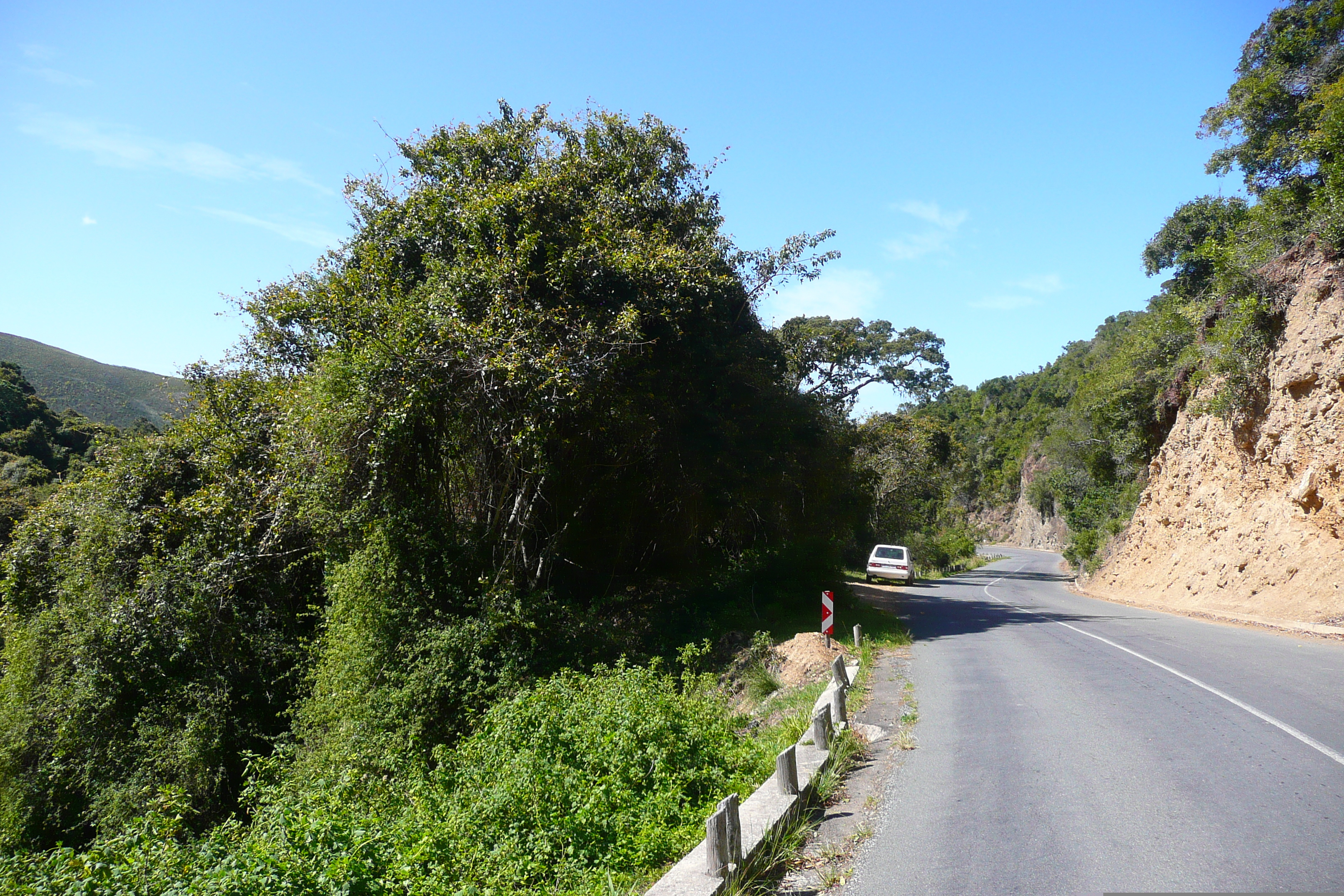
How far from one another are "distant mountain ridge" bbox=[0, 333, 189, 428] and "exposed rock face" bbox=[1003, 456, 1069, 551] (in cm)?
8597

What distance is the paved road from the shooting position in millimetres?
4926

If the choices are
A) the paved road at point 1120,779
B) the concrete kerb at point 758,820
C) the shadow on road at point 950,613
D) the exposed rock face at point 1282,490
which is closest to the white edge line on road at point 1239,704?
the paved road at point 1120,779

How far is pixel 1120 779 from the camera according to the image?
652 cm

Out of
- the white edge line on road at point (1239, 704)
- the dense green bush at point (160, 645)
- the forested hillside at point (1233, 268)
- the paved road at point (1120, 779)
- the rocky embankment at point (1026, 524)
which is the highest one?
the forested hillside at point (1233, 268)

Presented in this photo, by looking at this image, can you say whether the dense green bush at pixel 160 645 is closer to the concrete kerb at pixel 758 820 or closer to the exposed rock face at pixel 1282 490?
the concrete kerb at pixel 758 820

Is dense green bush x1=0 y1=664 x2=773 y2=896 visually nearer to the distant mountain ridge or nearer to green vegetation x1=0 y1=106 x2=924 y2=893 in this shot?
green vegetation x1=0 y1=106 x2=924 y2=893

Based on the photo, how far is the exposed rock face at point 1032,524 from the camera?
247 ft

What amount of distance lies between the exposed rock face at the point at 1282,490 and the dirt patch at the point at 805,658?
1097 centimetres

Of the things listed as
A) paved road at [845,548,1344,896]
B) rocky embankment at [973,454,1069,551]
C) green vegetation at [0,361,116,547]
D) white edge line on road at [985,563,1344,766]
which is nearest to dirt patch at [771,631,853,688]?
paved road at [845,548,1344,896]

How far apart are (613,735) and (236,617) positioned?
10.8 metres

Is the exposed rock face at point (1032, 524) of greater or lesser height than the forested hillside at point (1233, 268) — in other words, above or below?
below

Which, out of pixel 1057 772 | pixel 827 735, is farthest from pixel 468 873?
pixel 1057 772

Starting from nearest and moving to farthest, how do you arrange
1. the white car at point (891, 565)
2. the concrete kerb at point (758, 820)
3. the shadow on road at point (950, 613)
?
the concrete kerb at point (758, 820), the shadow on road at point (950, 613), the white car at point (891, 565)

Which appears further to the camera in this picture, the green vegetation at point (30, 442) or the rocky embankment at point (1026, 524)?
the rocky embankment at point (1026, 524)
